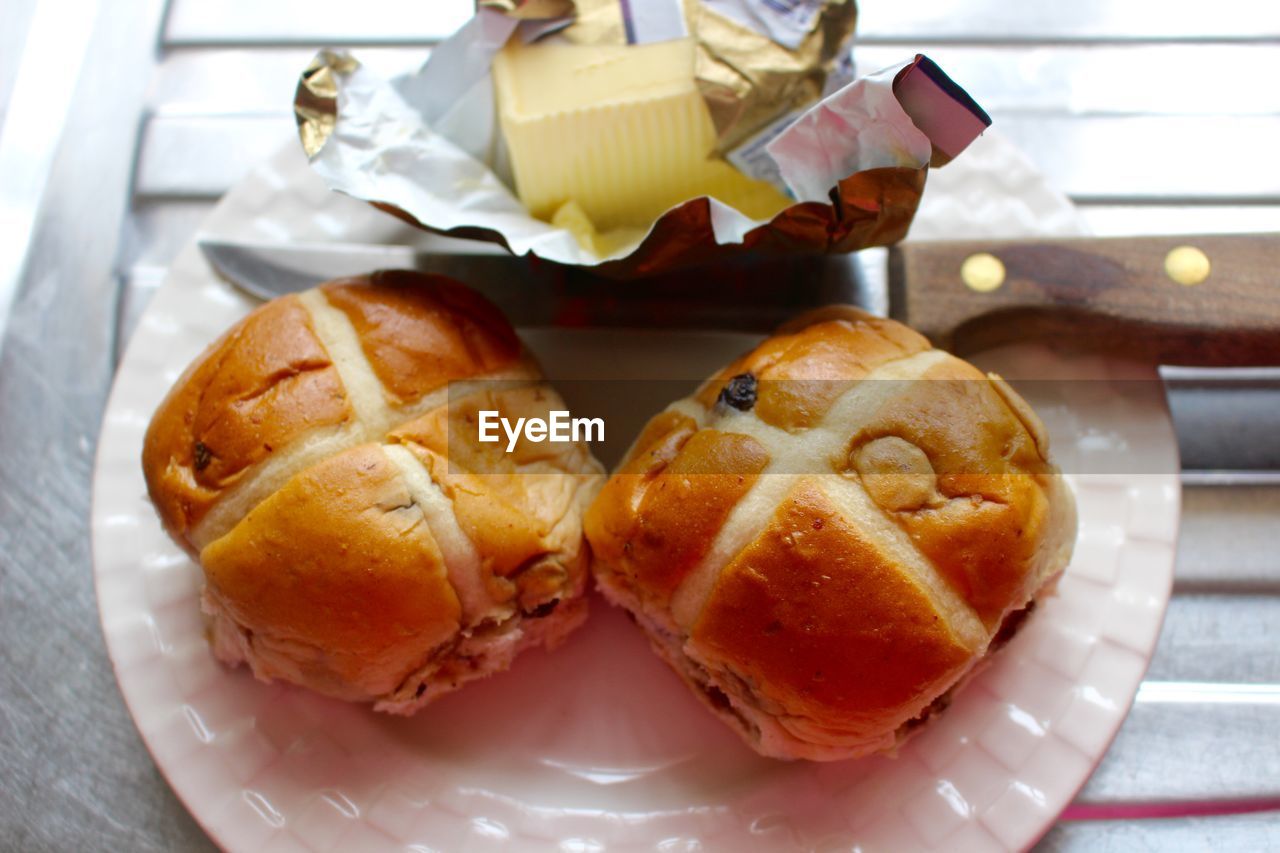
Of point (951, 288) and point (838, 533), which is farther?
point (951, 288)

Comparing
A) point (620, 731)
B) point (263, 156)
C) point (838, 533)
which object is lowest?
point (620, 731)

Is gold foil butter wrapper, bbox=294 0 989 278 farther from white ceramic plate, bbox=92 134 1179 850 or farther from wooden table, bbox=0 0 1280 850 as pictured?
wooden table, bbox=0 0 1280 850

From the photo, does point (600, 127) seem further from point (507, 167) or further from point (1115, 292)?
point (1115, 292)

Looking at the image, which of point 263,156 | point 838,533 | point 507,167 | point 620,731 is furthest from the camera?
point 263,156

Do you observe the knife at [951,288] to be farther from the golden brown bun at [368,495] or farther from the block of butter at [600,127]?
the golden brown bun at [368,495]

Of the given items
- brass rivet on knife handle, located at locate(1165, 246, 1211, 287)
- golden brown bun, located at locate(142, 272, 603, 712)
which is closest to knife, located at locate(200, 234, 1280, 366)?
brass rivet on knife handle, located at locate(1165, 246, 1211, 287)

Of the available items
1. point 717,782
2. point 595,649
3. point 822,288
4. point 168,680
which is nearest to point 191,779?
point 168,680

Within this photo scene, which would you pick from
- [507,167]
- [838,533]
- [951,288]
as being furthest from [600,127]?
[838,533]
